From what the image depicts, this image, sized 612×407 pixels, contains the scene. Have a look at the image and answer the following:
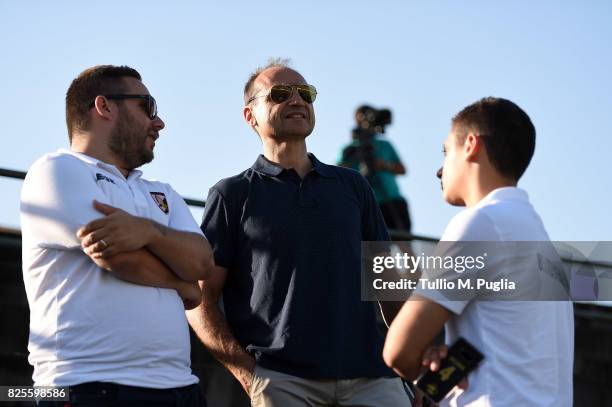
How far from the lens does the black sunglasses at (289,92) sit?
5.05m

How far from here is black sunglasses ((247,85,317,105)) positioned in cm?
505

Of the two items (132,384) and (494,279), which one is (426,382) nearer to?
(494,279)

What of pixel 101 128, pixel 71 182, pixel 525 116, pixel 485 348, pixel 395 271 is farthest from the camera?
pixel 395 271

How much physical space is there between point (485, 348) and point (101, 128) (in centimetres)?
191

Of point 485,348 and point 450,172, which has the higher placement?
point 450,172

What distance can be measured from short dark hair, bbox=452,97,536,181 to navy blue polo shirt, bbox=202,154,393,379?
1.18 meters

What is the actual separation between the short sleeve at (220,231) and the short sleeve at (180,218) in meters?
0.33

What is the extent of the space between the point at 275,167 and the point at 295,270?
57 cm

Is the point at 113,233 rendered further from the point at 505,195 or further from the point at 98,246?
the point at 505,195

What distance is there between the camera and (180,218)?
14.1 ft

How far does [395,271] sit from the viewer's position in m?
5.10

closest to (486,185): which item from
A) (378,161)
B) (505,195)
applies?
(505,195)

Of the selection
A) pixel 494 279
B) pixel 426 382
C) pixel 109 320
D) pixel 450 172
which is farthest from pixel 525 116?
pixel 109 320

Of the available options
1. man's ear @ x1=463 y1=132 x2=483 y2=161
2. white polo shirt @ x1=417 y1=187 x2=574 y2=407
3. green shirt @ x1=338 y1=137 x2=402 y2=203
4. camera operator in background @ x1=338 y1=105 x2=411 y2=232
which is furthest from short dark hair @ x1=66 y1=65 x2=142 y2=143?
green shirt @ x1=338 y1=137 x2=402 y2=203
